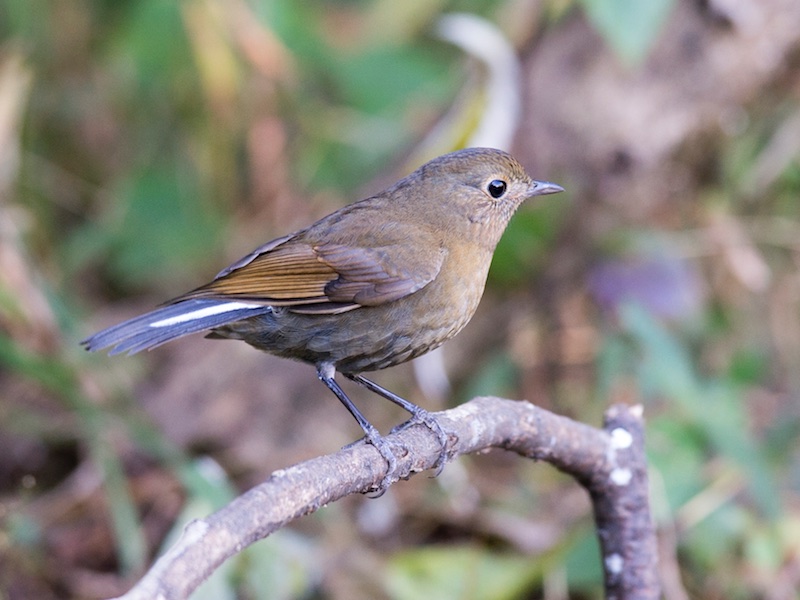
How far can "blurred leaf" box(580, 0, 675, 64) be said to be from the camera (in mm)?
3607

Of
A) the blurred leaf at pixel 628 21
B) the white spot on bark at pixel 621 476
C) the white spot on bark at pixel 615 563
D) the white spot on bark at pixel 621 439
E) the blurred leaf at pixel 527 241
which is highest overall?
the blurred leaf at pixel 628 21

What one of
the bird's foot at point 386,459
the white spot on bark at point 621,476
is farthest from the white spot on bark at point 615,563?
the bird's foot at point 386,459

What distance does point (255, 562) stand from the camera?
3.53 metres

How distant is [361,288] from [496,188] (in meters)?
0.60

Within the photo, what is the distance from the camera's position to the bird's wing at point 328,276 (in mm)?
2930

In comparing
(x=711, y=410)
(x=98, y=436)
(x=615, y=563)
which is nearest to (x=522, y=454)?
(x=615, y=563)

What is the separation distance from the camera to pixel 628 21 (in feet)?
12.0

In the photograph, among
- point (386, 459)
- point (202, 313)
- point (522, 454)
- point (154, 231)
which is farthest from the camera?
point (154, 231)

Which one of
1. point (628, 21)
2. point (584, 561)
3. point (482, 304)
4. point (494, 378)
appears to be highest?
point (628, 21)

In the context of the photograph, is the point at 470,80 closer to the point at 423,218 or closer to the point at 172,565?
the point at 423,218

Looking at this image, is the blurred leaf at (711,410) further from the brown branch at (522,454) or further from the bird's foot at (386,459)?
the bird's foot at (386,459)

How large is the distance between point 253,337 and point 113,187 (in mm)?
3348

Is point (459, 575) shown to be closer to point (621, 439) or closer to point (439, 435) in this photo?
point (621, 439)

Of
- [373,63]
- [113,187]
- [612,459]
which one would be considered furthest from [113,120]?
[612,459]
